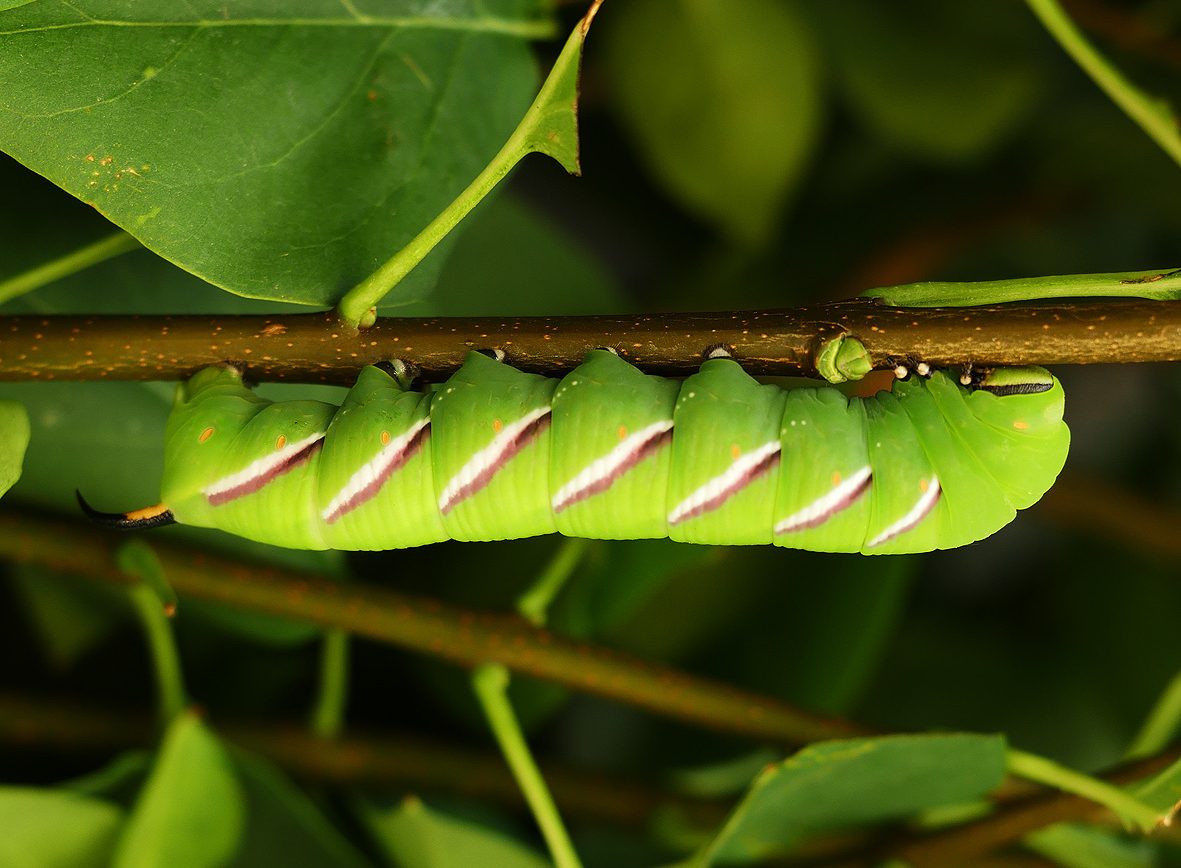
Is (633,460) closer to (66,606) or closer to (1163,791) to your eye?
(1163,791)

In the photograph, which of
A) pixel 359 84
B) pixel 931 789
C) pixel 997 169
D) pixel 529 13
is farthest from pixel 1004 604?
pixel 359 84

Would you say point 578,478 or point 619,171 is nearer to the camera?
point 578,478

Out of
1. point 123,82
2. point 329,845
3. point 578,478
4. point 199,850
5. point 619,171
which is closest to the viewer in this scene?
point 123,82

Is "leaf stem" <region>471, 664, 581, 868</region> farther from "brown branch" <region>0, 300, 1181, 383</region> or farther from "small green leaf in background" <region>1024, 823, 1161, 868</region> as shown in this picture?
"small green leaf in background" <region>1024, 823, 1161, 868</region>

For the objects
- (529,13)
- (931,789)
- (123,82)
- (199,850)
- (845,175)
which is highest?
(845,175)

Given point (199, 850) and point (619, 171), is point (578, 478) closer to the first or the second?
point (199, 850)

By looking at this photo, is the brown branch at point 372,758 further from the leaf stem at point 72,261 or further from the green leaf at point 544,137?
the green leaf at point 544,137

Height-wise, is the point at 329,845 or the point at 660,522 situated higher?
the point at 660,522
